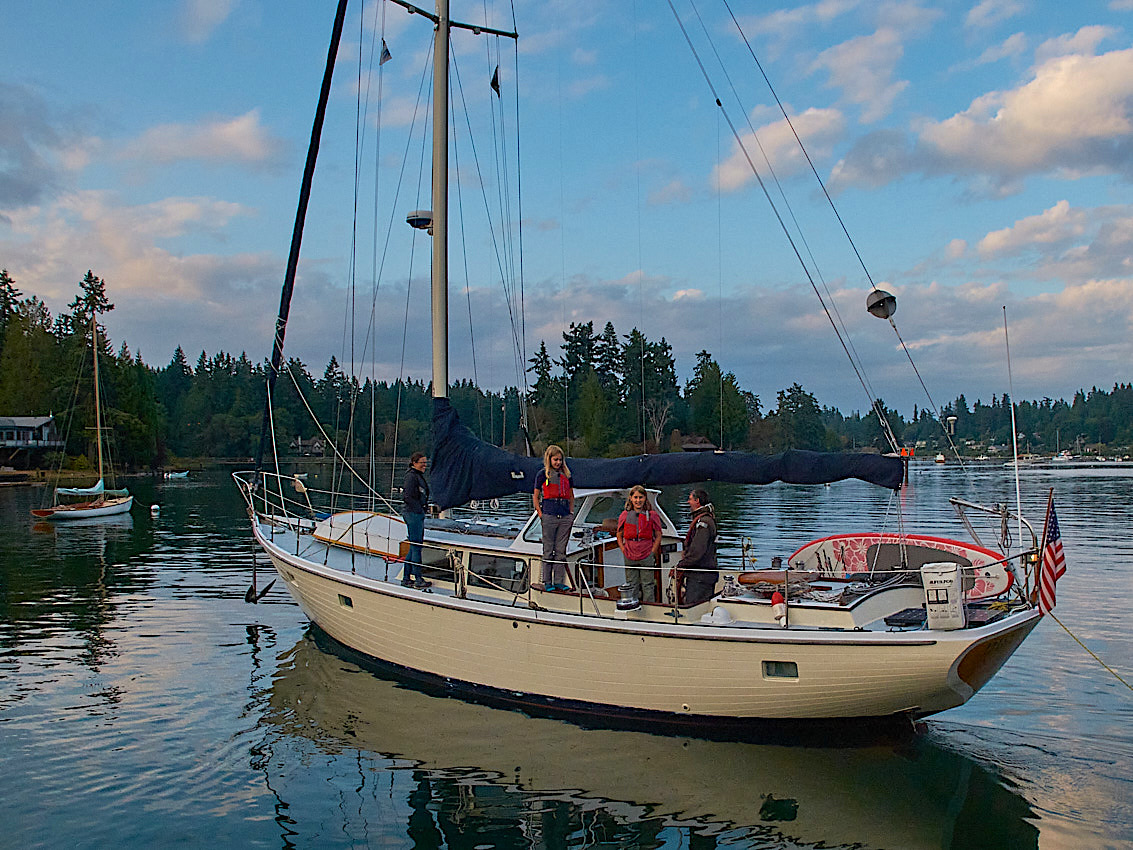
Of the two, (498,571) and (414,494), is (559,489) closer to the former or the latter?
(498,571)

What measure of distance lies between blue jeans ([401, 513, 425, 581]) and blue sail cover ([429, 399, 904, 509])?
1.65 ft

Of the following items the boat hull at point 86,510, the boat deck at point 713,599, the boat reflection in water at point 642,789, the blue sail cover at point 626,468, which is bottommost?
the boat reflection in water at point 642,789

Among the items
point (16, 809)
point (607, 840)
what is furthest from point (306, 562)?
point (607, 840)

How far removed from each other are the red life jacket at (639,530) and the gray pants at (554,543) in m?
0.73

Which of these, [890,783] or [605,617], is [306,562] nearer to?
[605,617]

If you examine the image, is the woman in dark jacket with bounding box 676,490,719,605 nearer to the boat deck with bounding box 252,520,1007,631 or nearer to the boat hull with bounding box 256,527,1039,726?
the boat deck with bounding box 252,520,1007,631

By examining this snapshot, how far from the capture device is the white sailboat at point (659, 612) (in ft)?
27.2

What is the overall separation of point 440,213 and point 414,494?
4353 mm

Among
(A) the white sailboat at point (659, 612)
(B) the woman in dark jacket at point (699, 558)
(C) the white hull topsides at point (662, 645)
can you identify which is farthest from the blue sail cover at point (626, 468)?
(C) the white hull topsides at point (662, 645)

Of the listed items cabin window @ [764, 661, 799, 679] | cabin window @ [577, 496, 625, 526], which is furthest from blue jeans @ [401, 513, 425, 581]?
cabin window @ [764, 661, 799, 679]

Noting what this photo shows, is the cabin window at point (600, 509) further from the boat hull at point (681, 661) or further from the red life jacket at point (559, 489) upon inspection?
the boat hull at point (681, 661)

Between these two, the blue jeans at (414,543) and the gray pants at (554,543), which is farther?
the blue jeans at (414,543)

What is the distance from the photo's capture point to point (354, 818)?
25.2ft

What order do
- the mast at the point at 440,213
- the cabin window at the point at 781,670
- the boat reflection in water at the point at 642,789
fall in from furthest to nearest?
1. the mast at the point at 440,213
2. the cabin window at the point at 781,670
3. the boat reflection in water at the point at 642,789
